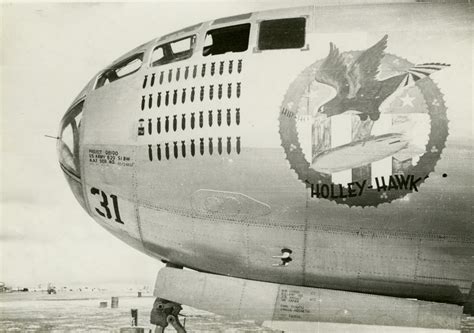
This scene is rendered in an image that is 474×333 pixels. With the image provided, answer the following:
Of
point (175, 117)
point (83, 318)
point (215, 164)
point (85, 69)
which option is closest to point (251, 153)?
point (215, 164)

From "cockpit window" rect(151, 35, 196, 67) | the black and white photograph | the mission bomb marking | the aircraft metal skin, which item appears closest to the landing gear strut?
the black and white photograph

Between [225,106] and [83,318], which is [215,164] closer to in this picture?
[225,106]

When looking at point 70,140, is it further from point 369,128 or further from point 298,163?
point 369,128

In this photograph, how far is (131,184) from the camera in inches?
274

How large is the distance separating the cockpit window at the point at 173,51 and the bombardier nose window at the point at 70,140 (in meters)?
1.13

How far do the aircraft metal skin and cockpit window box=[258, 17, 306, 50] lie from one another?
8 cm

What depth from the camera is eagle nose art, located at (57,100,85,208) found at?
734cm

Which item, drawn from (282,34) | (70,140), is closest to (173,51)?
(282,34)

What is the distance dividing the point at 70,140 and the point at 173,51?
1682mm

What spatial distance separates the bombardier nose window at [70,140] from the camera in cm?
734

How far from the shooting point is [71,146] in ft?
24.2

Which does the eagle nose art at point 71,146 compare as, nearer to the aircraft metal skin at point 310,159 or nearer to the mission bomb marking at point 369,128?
the aircraft metal skin at point 310,159

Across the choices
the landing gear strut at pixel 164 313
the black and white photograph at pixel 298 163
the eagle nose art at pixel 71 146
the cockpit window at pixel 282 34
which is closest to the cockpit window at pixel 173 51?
the black and white photograph at pixel 298 163

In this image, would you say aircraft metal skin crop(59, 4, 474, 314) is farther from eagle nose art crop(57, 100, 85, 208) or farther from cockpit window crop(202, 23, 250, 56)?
eagle nose art crop(57, 100, 85, 208)
